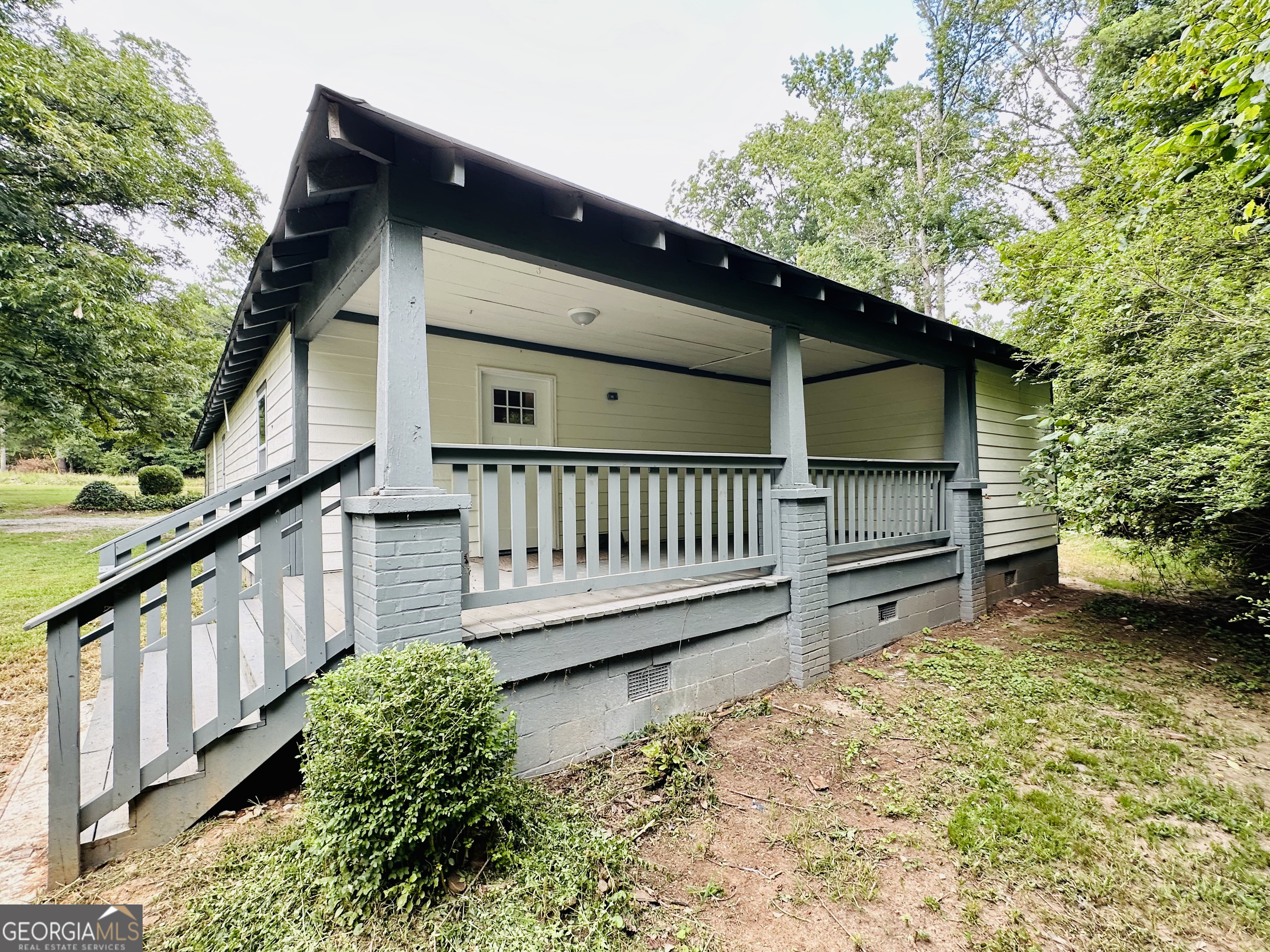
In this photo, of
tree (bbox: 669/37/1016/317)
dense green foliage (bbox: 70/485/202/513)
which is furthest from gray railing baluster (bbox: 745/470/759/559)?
dense green foliage (bbox: 70/485/202/513)

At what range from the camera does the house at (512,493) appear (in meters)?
2.36

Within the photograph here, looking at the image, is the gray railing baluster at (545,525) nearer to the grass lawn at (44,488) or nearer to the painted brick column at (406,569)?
the painted brick column at (406,569)

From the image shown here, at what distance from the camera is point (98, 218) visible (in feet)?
→ 37.1

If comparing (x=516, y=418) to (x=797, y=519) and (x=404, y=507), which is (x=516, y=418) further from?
(x=404, y=507)

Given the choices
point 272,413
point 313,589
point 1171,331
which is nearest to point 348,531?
point 313,589

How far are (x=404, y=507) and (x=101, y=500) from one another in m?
22.7

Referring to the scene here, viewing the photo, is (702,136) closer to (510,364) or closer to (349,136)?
(510,364)

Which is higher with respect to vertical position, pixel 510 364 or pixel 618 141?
pixel 618 141

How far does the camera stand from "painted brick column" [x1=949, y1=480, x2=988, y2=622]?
19.8ft

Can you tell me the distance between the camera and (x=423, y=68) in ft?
42.1

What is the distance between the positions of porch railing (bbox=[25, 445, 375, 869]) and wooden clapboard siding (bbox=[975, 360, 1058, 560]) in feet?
22.8

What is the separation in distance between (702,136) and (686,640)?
2248 cm

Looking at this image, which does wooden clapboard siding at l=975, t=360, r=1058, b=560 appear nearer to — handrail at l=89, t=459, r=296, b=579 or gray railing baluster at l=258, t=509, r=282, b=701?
gray railing baluster at l=258, t=509, r=282, b=701

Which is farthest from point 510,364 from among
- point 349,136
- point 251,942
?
point 251,942
